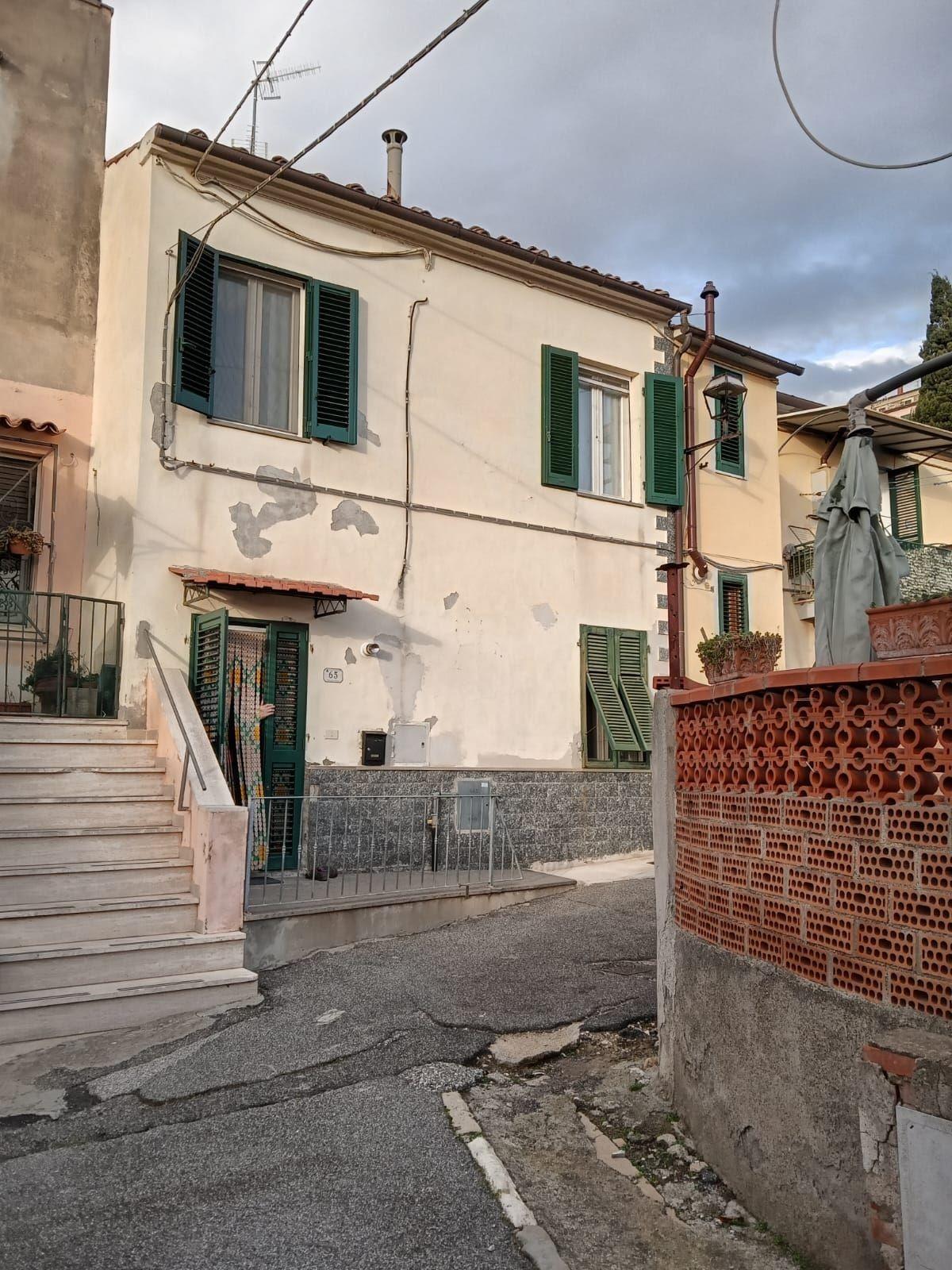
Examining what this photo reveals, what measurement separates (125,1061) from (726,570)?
10.2 meters

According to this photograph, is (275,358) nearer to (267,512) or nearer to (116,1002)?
(267,512)

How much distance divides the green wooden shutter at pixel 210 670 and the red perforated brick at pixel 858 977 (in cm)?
598

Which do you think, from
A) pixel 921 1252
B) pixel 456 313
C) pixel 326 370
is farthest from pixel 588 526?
pixel 921 1252

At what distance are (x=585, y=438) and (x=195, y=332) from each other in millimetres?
5097

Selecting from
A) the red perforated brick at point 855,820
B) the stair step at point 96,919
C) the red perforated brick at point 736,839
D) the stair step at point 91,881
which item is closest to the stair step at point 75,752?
the stair step at point 91,881

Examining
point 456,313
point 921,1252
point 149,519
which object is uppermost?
point 456,313

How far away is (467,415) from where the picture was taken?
11.3 meters

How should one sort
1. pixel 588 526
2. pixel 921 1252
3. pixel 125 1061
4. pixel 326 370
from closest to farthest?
pixel 921 1252
pixel 125 1061
pixel 326 370
pixel 588 526

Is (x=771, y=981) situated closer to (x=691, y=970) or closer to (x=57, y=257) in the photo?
(x=691, y=970)

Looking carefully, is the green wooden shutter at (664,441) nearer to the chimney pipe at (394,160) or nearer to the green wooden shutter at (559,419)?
the green wooden shutter at (559,419)

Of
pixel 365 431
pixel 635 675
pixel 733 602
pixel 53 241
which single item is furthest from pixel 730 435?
pixel 53 241

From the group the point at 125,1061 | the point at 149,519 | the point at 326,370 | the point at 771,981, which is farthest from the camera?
the point at 326,370

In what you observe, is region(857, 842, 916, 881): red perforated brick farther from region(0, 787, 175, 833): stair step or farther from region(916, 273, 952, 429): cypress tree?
region(916, 273, 952, 429): cypress tree

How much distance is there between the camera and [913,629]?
3.71m
